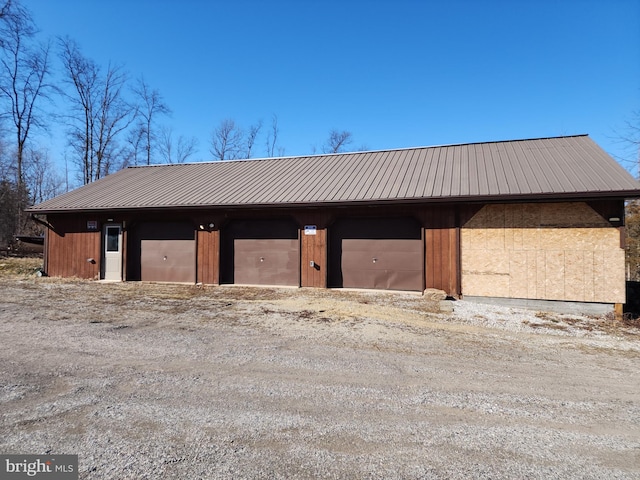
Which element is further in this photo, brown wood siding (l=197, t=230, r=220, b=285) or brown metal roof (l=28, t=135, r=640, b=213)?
brown wood siding (l=197, t=230, r=220, b=285)

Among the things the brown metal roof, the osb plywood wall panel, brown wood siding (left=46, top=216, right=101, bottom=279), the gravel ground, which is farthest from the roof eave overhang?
the gravel ground

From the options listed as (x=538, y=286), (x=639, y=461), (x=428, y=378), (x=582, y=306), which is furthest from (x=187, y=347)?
A: (x=582, y=306)

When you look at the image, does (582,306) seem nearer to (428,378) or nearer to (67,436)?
(428,378)

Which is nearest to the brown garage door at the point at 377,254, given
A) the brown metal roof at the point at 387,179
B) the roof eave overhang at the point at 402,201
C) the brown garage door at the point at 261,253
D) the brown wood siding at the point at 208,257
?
the roof eave overhang at the point at 402,201

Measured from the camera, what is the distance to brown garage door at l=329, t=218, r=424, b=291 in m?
11.1

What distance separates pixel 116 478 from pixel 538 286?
9861 mm

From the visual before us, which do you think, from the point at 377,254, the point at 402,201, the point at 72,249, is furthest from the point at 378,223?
the point at 72,249

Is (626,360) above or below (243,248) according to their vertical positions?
below

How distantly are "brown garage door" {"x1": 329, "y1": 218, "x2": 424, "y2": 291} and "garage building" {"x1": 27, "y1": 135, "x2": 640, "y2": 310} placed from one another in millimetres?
33

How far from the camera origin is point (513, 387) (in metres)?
3.99

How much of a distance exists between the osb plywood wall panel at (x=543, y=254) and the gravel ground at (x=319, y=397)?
1.81 m

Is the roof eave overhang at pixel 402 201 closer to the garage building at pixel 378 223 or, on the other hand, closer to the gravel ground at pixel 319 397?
the garage building at pixel 378 223

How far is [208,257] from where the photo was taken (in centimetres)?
1277

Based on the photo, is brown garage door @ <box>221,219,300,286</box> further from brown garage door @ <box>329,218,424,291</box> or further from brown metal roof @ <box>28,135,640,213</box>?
brown garage door @ <box>329,218,424,291</box>
